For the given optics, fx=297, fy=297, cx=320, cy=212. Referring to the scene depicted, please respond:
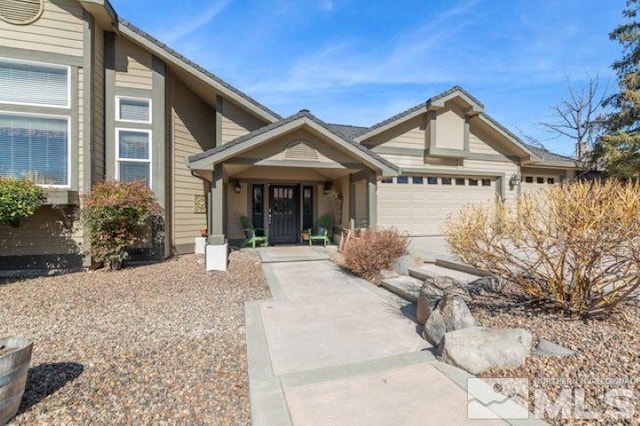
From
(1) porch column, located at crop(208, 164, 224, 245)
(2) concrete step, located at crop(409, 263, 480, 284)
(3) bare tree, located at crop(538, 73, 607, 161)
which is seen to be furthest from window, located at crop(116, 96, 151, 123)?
(3) bare tree, located at crop(538, 73, 607, 161)

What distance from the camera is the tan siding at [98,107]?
7.66 meters

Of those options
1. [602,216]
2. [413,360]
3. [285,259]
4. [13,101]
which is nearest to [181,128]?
[13,101]

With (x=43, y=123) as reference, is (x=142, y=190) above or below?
below

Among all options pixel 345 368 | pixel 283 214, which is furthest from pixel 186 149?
pixel 345 368

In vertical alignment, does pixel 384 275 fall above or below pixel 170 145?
below

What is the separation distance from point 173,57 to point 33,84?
3.28 metres

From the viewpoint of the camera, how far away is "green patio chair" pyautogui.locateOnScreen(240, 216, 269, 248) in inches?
410

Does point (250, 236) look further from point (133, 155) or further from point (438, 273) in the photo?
point (438, 273)

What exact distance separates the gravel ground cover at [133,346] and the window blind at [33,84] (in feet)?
14.0

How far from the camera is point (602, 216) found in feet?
10.4

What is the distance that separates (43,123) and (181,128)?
3302mm

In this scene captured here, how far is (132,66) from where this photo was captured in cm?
834

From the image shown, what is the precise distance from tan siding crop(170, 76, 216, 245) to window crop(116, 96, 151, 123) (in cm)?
86

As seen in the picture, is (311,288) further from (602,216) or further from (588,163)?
(588,163)
